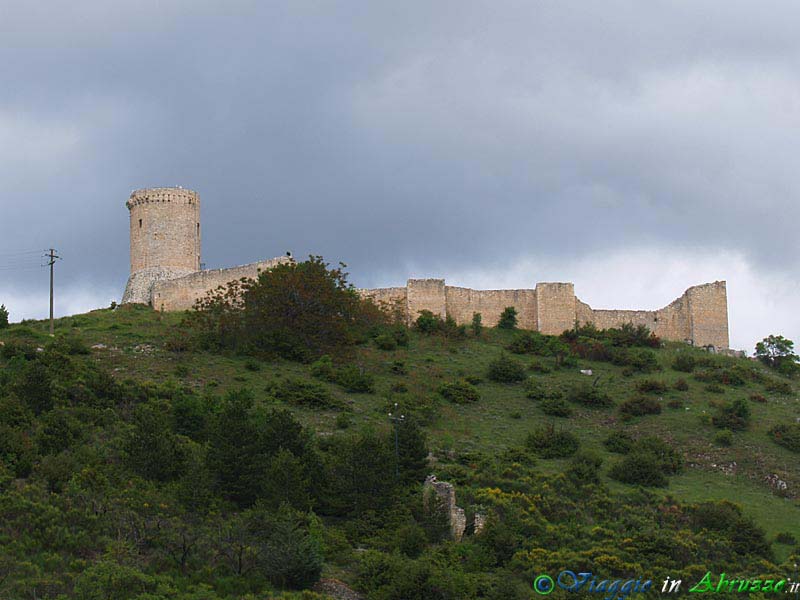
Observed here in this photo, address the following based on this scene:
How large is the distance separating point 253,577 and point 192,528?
2.13 m

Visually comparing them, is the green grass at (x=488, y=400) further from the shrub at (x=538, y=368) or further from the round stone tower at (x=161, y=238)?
the round stone tower at (x=161, y=238)

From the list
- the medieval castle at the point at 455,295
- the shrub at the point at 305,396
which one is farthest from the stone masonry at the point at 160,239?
the shrub at the point at 305,396

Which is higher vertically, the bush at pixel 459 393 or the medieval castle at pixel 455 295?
the medieval castle at pixel 455 295

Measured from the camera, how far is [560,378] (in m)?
41.8

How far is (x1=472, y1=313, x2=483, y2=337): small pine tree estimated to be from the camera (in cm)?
4585

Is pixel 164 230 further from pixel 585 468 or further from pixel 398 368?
pixel 585 468

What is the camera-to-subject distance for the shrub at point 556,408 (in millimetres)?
38125

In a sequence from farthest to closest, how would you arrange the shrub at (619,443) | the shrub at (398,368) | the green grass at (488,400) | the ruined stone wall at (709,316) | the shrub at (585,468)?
the ruined stone wall at (709,316), the shrub at (398,368), the shrub at (619,443), the green grass at (488,400), the shrub at (585,468)

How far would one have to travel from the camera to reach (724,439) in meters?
35.6

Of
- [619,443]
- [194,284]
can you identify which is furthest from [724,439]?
[194,284]

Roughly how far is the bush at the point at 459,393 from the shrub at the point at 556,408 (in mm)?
2133

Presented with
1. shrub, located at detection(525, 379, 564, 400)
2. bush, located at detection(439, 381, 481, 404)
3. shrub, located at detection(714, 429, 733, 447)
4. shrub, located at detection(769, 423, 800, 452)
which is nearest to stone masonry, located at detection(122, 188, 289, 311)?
bush, located at detection(439, 381, 481, 404)

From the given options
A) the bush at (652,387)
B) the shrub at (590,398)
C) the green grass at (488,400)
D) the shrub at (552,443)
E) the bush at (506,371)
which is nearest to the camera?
the green grass at (488,400)

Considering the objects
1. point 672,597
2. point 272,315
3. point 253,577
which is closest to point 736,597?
point 672,597
